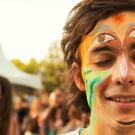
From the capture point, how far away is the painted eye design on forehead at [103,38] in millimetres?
2133

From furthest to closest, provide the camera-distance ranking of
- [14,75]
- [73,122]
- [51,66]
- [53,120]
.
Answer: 1. [51,66]
2. [14,75]
3. [53,120]
4. [73,122]

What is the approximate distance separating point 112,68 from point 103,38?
0.55 ft

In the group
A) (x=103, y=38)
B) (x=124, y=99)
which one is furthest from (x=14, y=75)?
(x=124, y=99)

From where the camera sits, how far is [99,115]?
2113 millimetres

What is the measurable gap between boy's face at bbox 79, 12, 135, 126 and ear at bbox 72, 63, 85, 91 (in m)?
0.09

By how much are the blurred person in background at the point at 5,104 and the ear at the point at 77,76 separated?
215cm

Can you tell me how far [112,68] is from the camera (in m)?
2.08

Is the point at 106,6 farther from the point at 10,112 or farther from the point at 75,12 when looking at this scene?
the point at 10,112

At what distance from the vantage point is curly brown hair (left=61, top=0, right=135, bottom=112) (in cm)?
215

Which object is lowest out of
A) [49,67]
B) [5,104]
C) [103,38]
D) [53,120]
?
[49,67]

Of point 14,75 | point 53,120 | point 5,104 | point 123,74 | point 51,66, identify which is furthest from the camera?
point 51,66

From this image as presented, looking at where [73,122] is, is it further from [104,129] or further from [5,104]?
[104,129]

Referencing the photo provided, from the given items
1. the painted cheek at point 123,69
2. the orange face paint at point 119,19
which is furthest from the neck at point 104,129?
the orange face paint at point 119,19

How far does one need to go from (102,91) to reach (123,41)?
251 mm
